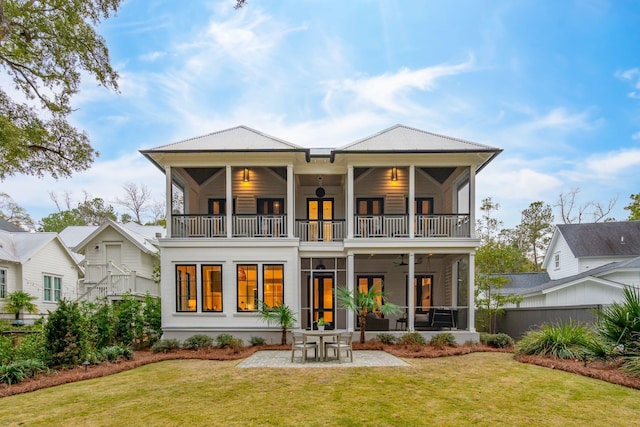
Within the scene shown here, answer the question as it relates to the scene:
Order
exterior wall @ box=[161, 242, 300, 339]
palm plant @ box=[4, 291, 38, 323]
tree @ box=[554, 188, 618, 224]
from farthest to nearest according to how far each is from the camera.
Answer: tree @ box=[554, 188, 618, 224] < palm plant @ box=[4, 291, 38, 323] < exterior wall @ box=[161, 242, 300, 339]

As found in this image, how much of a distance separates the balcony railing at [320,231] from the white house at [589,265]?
10.9 metres

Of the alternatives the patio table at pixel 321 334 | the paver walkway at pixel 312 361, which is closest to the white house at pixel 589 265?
the paver walkway at pixel 312 361

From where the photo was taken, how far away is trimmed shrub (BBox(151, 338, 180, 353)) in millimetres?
11117

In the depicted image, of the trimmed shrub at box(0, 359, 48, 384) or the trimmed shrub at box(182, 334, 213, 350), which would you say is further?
the trimmed shrub at box(182, 334, 213, 350)

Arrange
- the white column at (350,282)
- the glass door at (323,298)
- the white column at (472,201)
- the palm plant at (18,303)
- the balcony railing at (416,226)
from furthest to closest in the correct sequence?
the palm plant at (18,303) < the glass door at (323,298) < the balcony railing at (416,226) < the white column at (472,201) < the white column at (350,282)

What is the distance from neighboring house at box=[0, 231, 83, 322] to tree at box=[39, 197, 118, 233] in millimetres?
16737

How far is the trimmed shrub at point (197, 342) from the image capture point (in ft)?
37.8

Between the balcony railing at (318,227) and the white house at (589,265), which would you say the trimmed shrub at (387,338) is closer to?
the balcony railing at (318,227)

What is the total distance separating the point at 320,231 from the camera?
13.9 metres

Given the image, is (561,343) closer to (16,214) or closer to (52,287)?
(52,287)

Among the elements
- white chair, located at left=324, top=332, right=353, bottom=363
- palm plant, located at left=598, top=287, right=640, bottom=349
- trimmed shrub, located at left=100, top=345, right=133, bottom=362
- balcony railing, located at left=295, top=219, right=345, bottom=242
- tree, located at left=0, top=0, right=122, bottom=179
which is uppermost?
tree, located at left=0, top=0, right=122, bottom=179

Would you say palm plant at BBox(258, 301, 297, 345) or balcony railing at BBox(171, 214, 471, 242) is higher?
balcony railing at BBox(171, 214, 471, 242)

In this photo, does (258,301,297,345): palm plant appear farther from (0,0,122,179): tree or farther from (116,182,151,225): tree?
(116,182,151,225): tree

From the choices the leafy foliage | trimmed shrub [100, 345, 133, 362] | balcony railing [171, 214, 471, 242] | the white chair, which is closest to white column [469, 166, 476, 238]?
balcony railing [171, 214, 471, 242]
